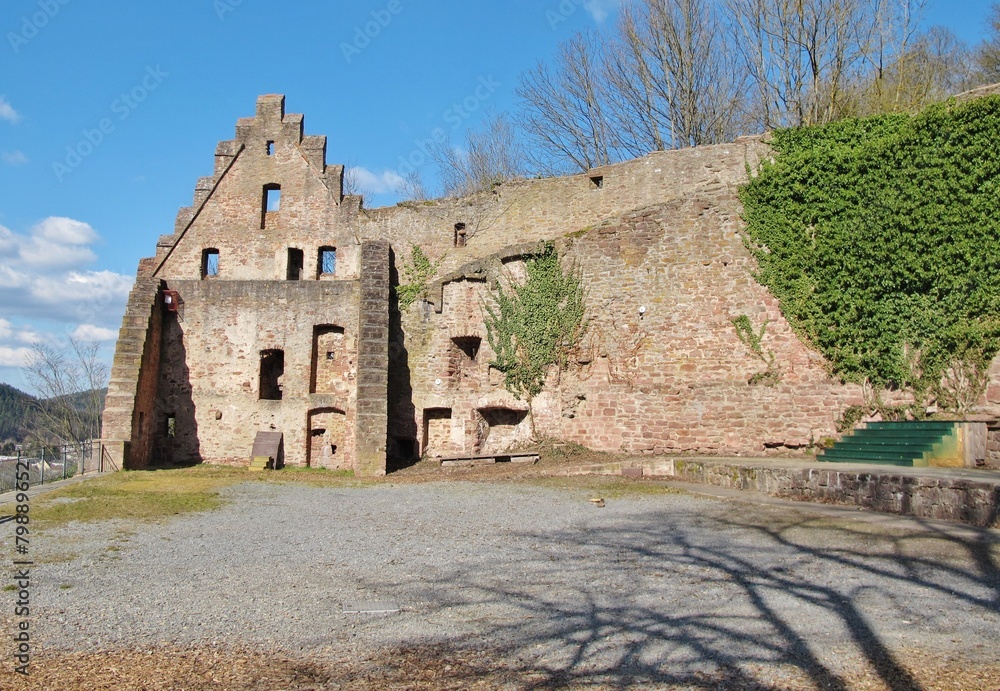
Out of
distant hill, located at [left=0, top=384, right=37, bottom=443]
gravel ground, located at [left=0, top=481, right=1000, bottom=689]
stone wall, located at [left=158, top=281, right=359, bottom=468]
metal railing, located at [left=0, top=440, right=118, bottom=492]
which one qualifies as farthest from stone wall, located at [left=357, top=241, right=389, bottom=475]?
distant hill, located at [left=0, top=384, right=37, bottom=443]

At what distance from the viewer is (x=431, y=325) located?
19.1 meters

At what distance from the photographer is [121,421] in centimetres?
1703

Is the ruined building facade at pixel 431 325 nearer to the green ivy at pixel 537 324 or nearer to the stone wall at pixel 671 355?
the stone wall at pixel 671 355

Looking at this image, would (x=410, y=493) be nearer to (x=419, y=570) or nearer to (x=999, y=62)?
(x=419, y=570)

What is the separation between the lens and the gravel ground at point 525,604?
4.50m

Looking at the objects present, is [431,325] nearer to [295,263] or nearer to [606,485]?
[295,263]

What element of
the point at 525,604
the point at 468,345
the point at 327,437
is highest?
the point at 468,345

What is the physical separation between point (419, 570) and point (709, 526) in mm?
3679

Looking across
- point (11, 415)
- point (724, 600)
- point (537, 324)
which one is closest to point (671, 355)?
point (537, 324)

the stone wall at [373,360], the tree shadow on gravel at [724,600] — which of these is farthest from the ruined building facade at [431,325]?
the tree shadow on gravel at [724,600]

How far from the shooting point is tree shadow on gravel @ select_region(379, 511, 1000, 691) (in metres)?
4.50

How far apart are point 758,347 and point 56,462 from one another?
14318mm

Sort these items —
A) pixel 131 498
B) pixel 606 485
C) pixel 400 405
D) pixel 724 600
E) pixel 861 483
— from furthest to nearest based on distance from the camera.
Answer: pixel 400 405
pixel 606 485
pixel 131 498
pixel 861 483
pixel 724 600

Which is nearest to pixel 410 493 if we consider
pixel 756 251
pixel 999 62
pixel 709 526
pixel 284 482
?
pixel 284 482
